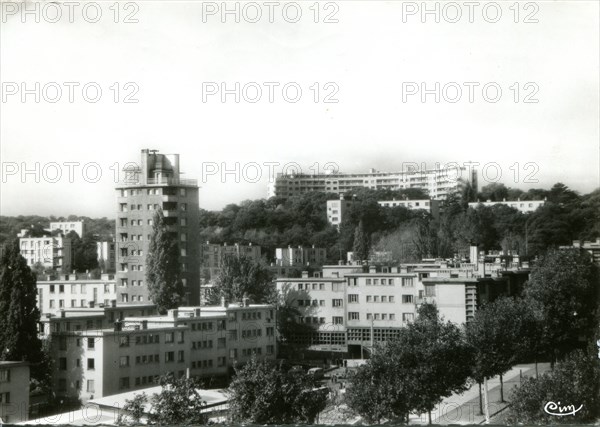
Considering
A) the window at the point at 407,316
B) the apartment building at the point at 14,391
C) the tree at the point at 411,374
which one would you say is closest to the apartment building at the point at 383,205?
the window at the point at 407,316

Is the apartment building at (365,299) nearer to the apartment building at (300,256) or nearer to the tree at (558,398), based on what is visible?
the tree at (558,398)

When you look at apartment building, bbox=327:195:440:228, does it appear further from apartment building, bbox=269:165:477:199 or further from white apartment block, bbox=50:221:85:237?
white apartment block, bbox=50:221:85:237

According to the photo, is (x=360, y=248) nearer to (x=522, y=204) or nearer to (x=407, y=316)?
(x=407, y=316)

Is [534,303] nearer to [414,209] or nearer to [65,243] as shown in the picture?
[65,243]

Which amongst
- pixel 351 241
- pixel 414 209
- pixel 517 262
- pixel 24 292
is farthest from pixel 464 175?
pixel 24 292

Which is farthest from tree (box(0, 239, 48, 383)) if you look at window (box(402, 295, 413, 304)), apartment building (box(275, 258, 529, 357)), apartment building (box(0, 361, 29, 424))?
window (box(402, 295, 413, 304))

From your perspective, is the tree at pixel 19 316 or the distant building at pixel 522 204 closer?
the tree at pixel 19 316
